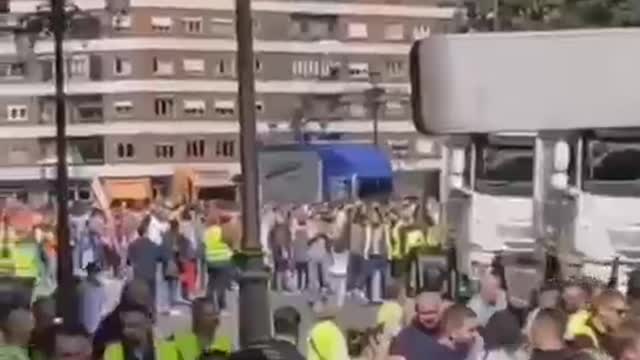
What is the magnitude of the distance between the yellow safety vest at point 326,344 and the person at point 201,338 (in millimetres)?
457

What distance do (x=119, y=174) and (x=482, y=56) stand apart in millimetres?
45671

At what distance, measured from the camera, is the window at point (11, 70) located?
150 ft

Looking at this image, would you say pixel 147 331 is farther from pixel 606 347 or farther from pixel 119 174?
pixel 119 174

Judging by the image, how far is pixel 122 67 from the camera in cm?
4903

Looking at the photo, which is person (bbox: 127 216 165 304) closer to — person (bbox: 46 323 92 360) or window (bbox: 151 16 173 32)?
person (bbox: 46 323 92 360)

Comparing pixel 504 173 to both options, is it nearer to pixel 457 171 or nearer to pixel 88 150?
pixel 457 171

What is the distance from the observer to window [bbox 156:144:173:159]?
4962cm

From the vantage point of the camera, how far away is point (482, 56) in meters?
2.88

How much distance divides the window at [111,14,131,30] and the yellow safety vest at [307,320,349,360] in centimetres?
3928

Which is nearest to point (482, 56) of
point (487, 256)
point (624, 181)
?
point (624, 181)

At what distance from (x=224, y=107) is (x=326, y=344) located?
4056 centimetres

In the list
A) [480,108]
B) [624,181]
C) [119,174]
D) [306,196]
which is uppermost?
[480,108]

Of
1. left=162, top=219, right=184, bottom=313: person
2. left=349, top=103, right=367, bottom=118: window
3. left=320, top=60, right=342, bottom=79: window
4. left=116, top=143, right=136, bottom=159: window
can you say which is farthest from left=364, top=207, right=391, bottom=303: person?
left=320, top=60, right=342, bottom=79: window

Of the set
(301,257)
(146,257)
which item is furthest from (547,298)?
(301,257)
